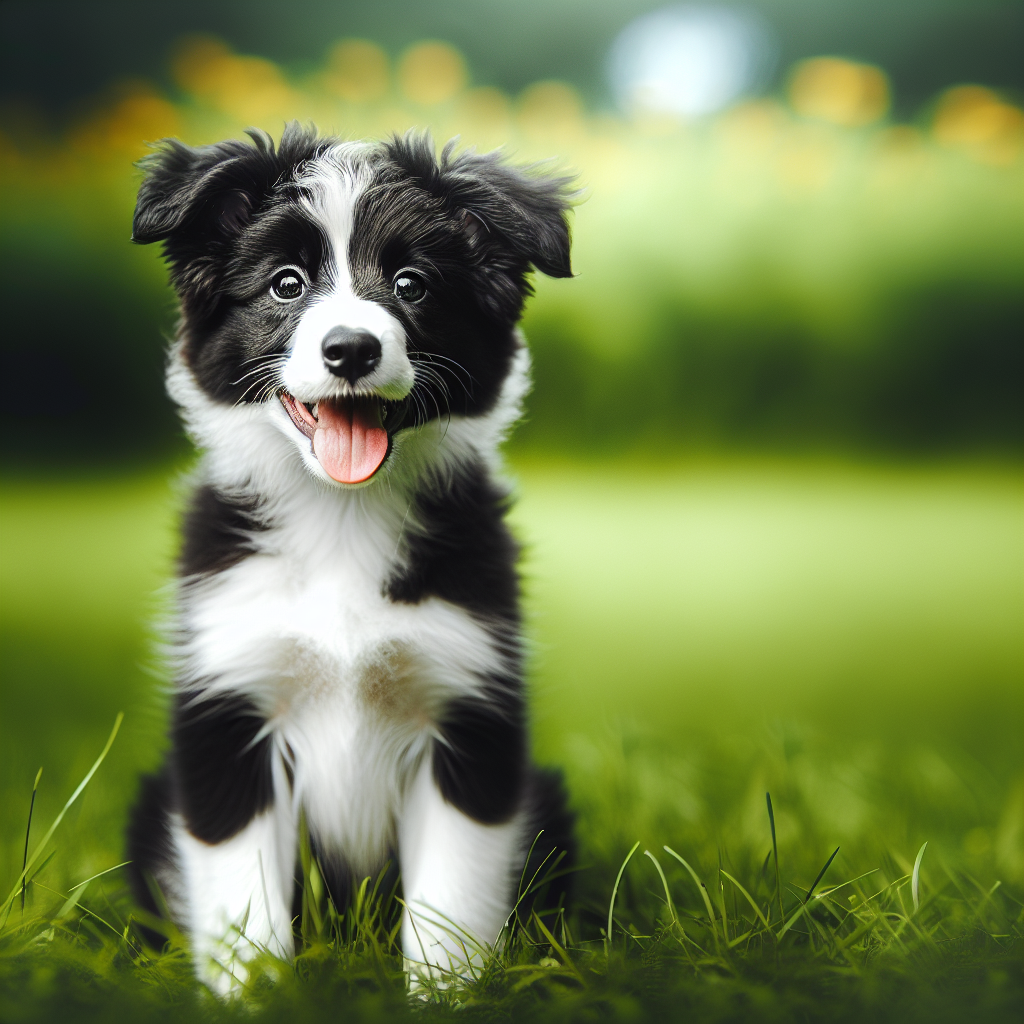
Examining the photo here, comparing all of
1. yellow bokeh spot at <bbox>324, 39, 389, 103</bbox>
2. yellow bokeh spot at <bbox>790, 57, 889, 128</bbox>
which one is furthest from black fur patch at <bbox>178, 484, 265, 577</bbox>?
yellow bokeh spot at <bbox>790, 57, 889, 128</bbox>

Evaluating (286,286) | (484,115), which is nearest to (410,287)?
(286,286)

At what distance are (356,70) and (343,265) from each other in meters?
0.85

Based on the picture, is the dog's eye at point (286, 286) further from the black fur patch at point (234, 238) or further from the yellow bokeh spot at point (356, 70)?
Result: the yellow bokeh spot at point (356, 70)

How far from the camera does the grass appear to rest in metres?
1.87

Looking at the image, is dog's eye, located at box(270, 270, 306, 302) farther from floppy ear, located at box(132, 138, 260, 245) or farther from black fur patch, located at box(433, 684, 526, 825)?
black fur patch, located at box(433, 684, 526, 825)

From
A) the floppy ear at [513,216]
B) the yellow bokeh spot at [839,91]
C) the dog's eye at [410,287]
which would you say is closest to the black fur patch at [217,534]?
the dog's eye at [410,287]

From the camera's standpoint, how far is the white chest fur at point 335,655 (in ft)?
6.80

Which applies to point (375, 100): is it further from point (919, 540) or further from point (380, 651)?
point (919, 540)

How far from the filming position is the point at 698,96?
274cm

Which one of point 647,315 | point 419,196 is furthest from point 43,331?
point 647,315

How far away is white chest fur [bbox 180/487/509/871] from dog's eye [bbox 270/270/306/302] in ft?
1.46

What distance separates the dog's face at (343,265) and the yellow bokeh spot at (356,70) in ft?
1.66

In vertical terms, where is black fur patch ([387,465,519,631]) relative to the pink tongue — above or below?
below

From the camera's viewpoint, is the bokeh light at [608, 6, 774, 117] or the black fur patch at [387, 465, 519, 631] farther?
the bokeh light at [608, 6, 774, 117]
